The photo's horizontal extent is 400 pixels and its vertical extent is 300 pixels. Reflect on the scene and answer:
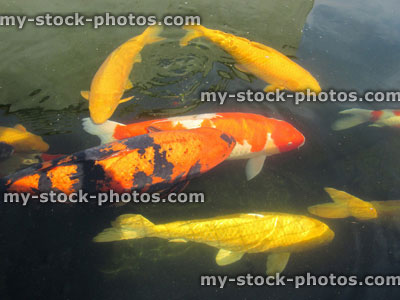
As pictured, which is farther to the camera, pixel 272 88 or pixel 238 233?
pixel 272 88

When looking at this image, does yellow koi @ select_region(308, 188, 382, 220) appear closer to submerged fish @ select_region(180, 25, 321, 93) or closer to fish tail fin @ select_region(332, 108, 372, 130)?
fish tail fin @ select_region(332, 108, 372, 130)

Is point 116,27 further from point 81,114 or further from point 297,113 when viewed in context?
point 297,113

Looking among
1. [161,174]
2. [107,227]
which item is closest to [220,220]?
[161,174]

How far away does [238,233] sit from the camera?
3172mm

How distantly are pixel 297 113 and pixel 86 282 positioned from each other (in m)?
3.34

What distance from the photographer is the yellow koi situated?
3480mm

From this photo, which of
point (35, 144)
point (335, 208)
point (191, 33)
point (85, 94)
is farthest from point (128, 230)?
point (191, 33)

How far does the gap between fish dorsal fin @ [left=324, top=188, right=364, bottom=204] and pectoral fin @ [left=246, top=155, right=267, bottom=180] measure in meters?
0.82

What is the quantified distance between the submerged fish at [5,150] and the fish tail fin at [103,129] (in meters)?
0.80

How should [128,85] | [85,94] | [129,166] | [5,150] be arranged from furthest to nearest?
1. [128,85]
2. [85,94]
3. [5,150]
4. [129,166]

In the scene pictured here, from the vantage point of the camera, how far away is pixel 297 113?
14.9 ft

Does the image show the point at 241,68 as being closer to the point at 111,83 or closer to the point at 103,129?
the point at 111,83

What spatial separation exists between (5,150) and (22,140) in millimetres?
243

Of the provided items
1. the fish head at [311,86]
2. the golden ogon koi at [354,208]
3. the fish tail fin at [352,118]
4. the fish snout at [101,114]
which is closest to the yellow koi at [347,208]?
the golden ogon koi at [354,208]
